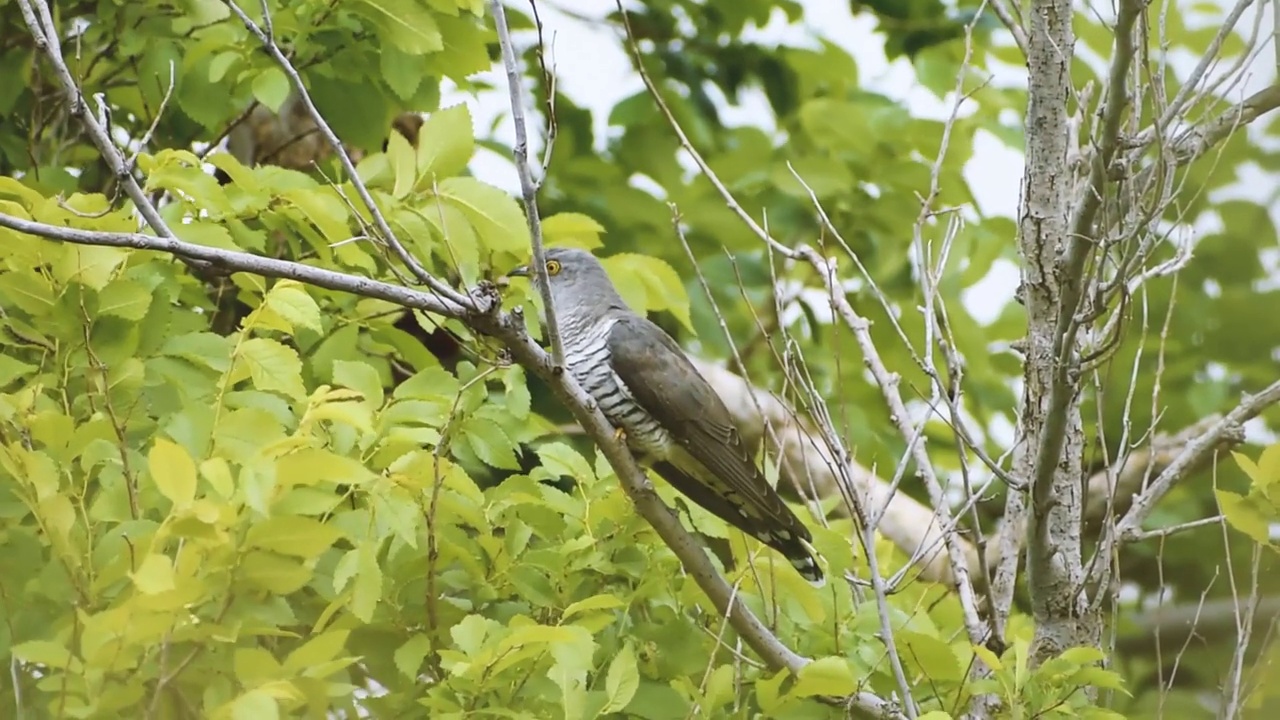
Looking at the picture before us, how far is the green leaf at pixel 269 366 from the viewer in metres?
2.91

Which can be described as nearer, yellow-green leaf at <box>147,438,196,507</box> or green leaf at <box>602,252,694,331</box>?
yellow-green leaf at <box>147,438,196,507</box>

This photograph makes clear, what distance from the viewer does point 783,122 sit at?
7.16m

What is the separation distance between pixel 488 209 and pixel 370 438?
97 centimetres

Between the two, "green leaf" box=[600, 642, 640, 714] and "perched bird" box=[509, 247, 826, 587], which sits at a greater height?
"perched bird" box=[509, 247, 826, 587]

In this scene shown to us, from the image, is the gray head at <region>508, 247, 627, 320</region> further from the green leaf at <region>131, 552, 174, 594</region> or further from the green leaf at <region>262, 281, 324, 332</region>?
the green leaf at <region>131, 552, 174, 594</region>

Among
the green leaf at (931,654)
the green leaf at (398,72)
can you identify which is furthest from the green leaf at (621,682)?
the green leaf at (398,72)

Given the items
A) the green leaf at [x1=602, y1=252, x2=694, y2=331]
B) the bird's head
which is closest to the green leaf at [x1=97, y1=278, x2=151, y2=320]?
the green leaf at [x1=602, y1=252, x2=694, y2=331]

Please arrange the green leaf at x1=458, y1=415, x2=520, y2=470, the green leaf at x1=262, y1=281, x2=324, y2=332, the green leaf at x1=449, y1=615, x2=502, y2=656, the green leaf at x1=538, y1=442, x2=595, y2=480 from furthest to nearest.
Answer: the green leaf at x1=538, y1=442, x2=595, y2=480, the green leaf at x1=458, y1=415, x2=520, y2=470, the green leaf at x1=262, y1=281, x2=324, y2=332, the green leaf at x1=449, y1=615, x2=502, y2=656

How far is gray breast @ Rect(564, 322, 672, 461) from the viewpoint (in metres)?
4.45

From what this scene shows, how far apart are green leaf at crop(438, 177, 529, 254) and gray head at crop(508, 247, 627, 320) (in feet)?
3.37

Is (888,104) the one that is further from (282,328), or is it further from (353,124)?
(282,328)

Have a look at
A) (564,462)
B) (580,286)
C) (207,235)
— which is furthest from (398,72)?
(564,462)

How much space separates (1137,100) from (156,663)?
2.58m

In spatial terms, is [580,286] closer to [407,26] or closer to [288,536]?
[407,26]
